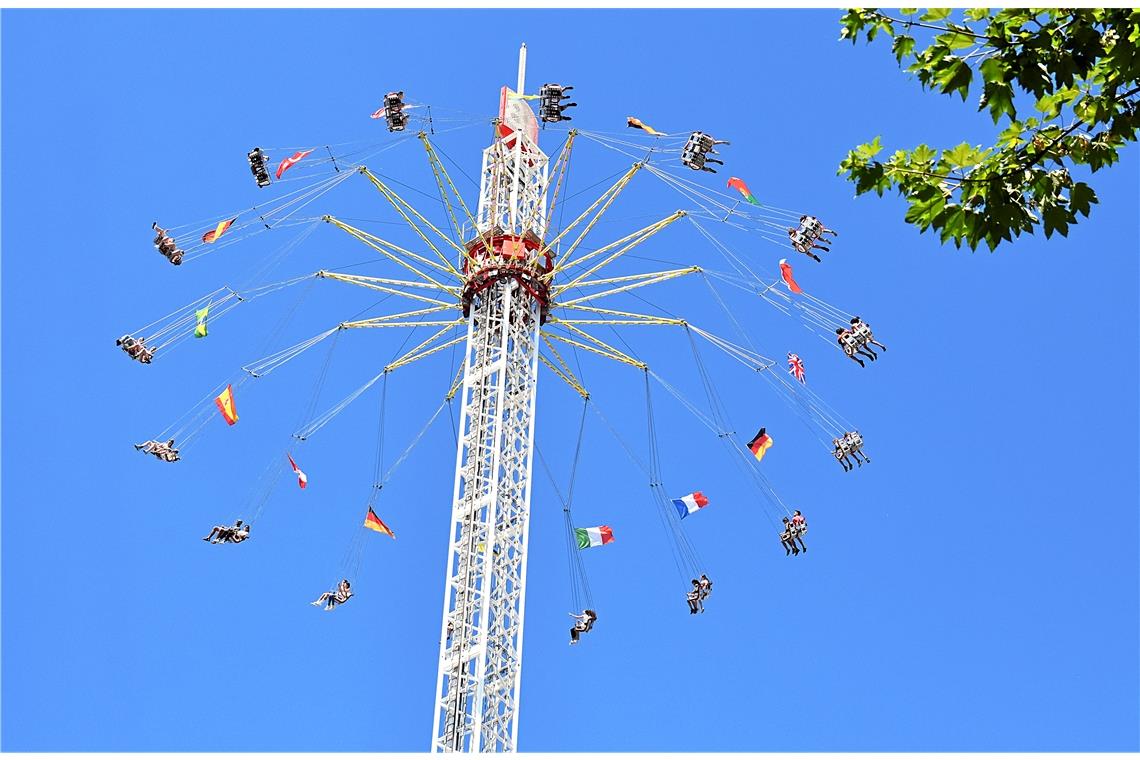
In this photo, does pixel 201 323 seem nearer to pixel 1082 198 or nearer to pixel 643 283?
pixel 643 283

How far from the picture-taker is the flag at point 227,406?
3494cm

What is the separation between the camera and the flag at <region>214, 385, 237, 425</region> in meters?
34.9

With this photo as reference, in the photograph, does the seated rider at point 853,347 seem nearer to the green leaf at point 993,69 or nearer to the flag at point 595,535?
the flag at point 595,535

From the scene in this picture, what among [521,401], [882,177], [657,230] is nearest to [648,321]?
[657,230]

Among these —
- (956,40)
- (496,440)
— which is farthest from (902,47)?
(496,440)

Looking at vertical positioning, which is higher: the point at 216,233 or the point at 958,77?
the point at 216,233

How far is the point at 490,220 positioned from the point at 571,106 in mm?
3526

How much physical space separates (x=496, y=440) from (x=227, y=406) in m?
8.22

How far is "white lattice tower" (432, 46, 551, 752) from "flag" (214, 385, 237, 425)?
6677mm

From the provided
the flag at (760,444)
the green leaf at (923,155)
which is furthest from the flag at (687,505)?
the green leaf at (923,155)

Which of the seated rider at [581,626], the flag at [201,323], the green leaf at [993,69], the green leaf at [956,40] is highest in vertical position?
the flag at [201,323]

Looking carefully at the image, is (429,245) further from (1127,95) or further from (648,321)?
(1127,95)

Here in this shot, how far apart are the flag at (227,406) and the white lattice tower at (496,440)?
6677 millimetres

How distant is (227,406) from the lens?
115ft
